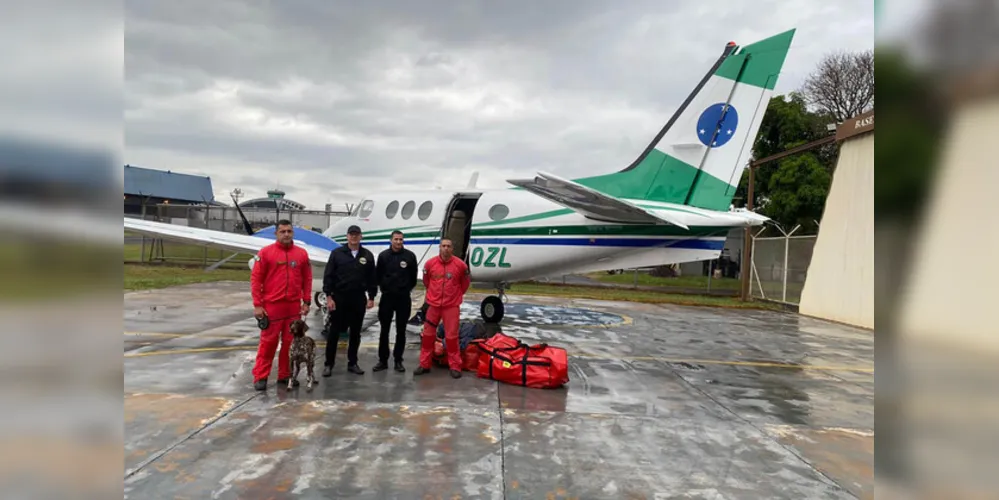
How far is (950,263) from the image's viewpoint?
877mm

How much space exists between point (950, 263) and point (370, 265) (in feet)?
23.6

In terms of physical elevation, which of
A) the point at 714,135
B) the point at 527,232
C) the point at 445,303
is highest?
the point at 714,135

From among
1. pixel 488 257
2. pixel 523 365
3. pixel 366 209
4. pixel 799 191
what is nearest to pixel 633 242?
pixel 488 257

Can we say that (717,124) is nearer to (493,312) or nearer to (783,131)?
(493,312)

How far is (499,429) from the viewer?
17.4ft

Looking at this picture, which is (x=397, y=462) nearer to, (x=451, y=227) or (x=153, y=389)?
(x=153, y=389)

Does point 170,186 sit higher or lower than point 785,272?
higher

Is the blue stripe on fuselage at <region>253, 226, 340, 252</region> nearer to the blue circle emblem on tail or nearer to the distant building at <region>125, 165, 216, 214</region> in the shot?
the blue circle emblem on tail

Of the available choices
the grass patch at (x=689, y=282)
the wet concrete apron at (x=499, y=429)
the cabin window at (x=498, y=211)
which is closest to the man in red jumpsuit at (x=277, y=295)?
the wet concrete apron at (x=499, y=429)

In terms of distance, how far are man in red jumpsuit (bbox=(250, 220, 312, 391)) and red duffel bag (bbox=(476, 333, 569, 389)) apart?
2.54 metres

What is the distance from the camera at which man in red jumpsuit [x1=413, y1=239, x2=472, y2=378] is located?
7.43 m

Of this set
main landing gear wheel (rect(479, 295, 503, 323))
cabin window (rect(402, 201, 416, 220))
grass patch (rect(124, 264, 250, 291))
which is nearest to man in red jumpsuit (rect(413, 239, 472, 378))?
main landing gear wheel (rect(479, 295, 503, 323))

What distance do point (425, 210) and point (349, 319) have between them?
203 inches

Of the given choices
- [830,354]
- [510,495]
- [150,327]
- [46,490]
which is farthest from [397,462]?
[830,354]
